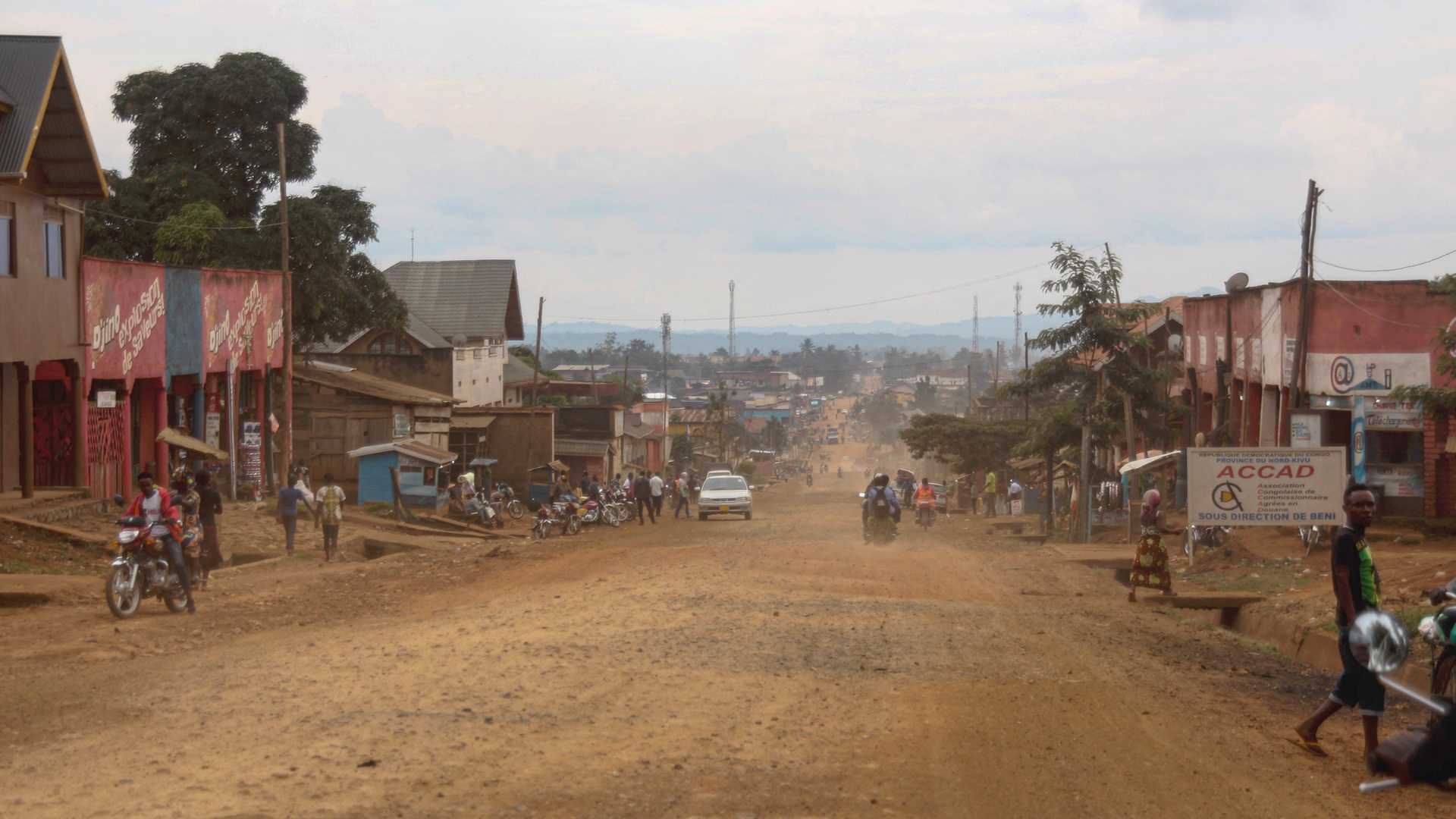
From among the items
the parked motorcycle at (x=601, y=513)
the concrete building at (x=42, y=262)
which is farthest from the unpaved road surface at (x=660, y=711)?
the parked motorcycle at (x=601, y=513)

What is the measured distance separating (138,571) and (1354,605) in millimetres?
12702

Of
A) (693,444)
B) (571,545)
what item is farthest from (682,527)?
(693,444)

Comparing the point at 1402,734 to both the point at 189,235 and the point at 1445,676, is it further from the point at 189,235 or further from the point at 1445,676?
the point at 189,235

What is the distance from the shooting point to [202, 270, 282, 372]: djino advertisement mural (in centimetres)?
3184

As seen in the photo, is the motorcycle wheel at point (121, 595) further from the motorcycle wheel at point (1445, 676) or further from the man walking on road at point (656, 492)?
the man walking on road at point (656, 492)

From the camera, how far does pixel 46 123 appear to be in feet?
81.0

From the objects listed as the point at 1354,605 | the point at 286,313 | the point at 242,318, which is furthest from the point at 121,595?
the point at 242,318

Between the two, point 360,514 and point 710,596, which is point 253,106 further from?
point 710,596

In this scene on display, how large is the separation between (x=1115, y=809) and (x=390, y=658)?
23.0 feet

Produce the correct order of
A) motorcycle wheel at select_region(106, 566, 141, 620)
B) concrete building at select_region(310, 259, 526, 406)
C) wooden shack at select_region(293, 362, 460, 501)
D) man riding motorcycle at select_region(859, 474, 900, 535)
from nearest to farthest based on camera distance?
motorcycle wheel at select_region(106, 566, 141, 620) < man riding motorcycle at select_region(859, 474, 900, 535) < wooden shack at select_region(293, 362, 460, 501) < concrete building at select_region(310, 259, 526, 406)

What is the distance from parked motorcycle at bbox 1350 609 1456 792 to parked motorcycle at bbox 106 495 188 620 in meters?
12.5

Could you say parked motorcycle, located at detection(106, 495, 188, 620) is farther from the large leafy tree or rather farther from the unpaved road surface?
the large leafy tree

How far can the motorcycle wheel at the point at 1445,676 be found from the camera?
768 cm

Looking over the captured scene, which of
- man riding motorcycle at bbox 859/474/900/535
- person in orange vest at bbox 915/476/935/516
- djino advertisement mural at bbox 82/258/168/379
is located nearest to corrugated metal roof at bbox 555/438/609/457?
person in orange vest at bbox 915/476/935/516
